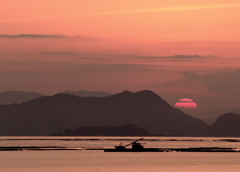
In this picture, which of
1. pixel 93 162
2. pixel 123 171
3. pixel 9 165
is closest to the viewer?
pixel 123 171

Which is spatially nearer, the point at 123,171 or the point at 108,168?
the point at 123,171

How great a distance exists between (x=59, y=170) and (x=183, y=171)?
110 ft

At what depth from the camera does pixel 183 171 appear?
14638 centimetres

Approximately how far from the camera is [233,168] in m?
163

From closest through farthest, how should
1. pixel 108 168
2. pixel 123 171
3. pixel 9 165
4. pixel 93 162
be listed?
pixel 123 171, pixel 108 168, pixel 9 165, pixel 93 162

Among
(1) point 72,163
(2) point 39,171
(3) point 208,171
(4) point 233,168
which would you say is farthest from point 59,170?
(4) point 233,168

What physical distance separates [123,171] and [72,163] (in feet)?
107

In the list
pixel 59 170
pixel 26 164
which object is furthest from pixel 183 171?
pixel 26 164

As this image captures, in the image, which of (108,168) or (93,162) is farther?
(93,162)

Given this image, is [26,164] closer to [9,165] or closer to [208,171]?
[9,165]

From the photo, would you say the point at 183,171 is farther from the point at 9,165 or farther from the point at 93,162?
the point at 9,165

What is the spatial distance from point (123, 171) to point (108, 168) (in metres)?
11.0

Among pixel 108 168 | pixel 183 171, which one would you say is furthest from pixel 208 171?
pixel 108 168

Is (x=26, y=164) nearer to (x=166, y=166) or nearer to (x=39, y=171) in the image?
(x=39, y=171)
